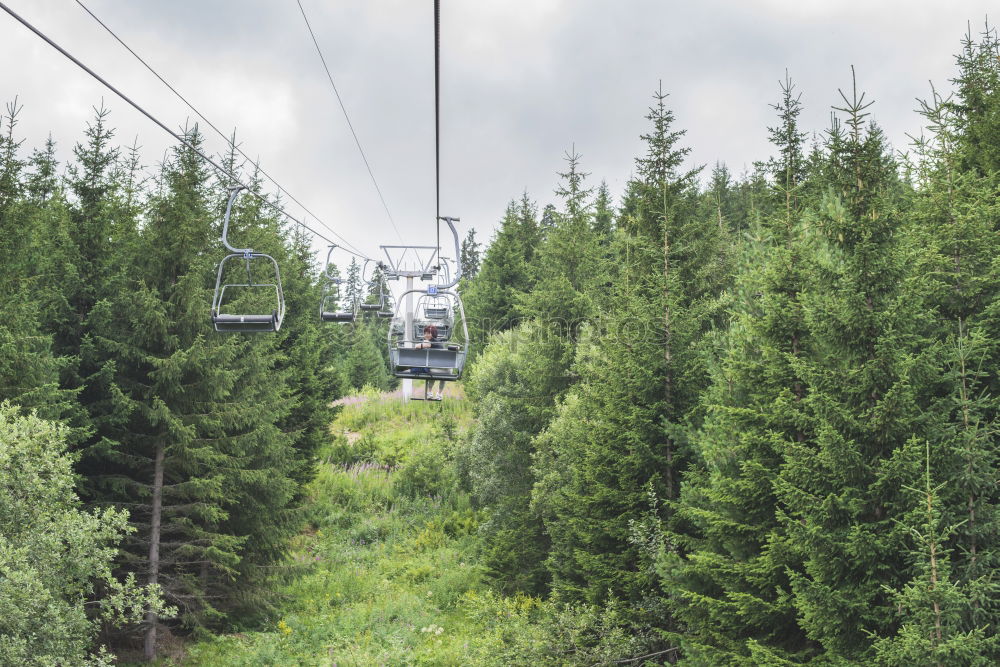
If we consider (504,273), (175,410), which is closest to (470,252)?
(504,273)

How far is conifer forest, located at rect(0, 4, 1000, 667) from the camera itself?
890cm

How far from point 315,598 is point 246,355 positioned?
8525 millimetres

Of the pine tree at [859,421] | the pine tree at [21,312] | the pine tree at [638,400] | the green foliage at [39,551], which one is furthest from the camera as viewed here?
the pine tree at [638,400]

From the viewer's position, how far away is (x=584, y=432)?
1656 cm

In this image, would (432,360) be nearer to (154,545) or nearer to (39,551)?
(154,545)

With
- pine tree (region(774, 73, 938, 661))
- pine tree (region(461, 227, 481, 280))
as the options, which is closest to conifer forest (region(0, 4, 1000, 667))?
pine tree (region(774, 73, 938, 661))

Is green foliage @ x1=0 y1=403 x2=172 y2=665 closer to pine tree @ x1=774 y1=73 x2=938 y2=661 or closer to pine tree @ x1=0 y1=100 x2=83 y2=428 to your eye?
pine tree @ x1=0 y1=100 x2=83 y2=428

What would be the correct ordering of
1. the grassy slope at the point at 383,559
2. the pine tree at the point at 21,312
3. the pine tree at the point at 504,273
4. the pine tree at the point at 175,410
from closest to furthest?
the pine tree at the point at 21,312
the pine tree at the point at 175,410
the grassy slope at the point at 383,559
the pine tree at the point at 504,273

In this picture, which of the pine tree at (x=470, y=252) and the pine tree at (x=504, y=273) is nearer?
the pine tree at (x=504, y=273)

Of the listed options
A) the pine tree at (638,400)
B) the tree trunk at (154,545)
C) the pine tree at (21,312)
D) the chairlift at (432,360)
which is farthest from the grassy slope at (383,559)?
the pine tree at (21,312)

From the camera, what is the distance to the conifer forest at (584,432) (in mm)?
8898

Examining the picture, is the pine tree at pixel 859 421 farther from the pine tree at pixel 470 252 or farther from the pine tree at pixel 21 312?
the pine tree at pixel 470 252

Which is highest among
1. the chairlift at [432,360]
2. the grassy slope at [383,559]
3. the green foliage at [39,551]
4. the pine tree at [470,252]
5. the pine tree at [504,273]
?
the pine tree at [470,252]

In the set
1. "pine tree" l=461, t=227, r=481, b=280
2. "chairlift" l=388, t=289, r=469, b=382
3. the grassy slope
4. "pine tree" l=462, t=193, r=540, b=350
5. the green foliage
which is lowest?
the grassy slope
